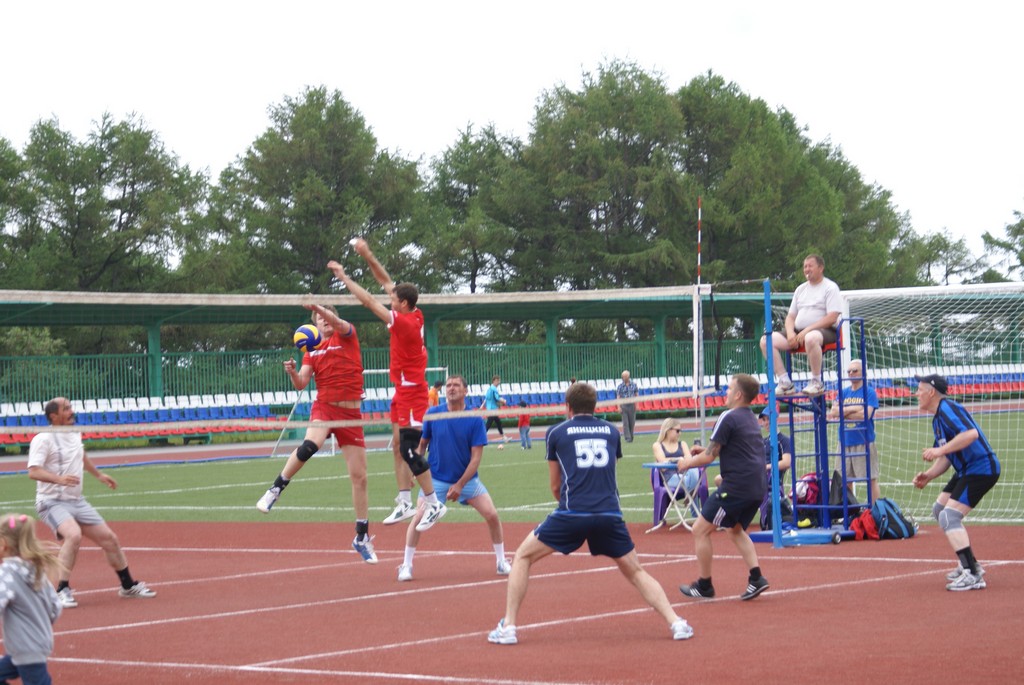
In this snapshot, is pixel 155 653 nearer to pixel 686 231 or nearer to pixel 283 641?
pixel 283 641

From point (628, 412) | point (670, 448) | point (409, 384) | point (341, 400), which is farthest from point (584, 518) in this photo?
point (628, 412)

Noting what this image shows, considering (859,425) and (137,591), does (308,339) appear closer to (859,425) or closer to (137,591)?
(137,591)

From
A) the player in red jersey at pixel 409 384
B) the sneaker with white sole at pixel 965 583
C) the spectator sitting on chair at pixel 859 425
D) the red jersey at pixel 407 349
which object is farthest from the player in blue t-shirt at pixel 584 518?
the spectator sitting on chair at pixel 859 425

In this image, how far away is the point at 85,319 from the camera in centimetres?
4309

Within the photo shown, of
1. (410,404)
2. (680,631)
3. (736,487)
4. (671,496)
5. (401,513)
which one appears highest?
(410,404)

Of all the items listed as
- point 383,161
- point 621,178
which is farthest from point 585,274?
point 383,161

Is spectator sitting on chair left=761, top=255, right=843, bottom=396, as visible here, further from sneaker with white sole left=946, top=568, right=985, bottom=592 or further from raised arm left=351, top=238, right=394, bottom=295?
raised arm left=351, top=238, right=394, bottom=295

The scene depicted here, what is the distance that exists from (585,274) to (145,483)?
44.3 metres

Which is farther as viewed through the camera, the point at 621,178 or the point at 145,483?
the point at 621,178

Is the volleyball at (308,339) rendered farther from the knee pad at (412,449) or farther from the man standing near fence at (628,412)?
the man standing near fence at (628,412)

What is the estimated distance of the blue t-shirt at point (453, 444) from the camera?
13.6 metres

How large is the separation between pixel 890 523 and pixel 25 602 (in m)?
11.0

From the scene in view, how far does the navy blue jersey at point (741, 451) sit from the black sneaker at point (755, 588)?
2.26 feet

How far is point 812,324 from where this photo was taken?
15.1 m
